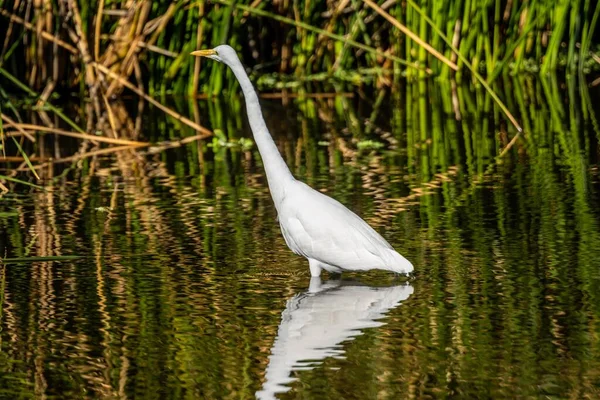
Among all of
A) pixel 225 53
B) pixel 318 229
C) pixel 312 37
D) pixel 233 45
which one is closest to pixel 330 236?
pixel 318 229

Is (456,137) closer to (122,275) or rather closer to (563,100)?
(563,100)

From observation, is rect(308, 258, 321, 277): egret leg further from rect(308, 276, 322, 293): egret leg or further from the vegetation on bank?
the vegetation on bank

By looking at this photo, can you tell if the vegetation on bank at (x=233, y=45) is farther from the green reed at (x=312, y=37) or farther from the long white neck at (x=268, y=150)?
the long white neck at (x=268, y=150)

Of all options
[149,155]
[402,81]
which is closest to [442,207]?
[149,155]

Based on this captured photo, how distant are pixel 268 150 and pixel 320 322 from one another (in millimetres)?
1130

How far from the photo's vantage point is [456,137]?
10.2 meters

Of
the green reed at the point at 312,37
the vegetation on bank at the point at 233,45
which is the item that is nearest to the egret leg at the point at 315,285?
the vegetation on bank at the point at 233,45

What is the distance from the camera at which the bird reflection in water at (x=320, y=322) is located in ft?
15.0

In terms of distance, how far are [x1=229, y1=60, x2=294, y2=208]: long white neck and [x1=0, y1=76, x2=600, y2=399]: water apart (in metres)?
0.36

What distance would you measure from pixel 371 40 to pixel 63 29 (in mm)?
3276

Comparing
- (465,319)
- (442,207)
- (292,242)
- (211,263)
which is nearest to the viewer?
(465,319)

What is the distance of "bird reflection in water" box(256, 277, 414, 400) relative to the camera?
4.58 m

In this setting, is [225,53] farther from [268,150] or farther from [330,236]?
[330,236]

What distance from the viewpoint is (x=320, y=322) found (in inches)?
205
